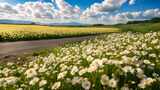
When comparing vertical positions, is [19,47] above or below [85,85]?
below

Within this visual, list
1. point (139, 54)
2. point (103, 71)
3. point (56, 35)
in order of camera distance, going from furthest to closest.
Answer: point (56, 35), point (139, 54), point (103, 71)

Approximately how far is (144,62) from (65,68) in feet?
6.00

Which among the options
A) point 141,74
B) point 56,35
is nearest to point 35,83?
point 141,74

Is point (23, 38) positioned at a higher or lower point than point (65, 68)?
lower

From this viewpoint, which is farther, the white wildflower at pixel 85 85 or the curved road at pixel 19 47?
the curved road at pixel 19 47

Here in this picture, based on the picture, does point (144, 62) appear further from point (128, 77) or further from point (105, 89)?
point (105, 89)

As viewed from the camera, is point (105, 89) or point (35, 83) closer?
point (105, 89)

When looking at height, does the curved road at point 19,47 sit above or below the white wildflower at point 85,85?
below

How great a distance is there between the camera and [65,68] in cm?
798

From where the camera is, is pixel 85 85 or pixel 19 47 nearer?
pixel 85 85

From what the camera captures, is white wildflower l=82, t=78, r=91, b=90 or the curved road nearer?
white wildflower l=82, t=78, r=91, b=90

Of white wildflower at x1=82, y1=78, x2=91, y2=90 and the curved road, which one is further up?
white wildflower at x1=82, y1=78, x2=91, y2=90

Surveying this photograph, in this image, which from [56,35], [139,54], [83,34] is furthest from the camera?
[83,34]

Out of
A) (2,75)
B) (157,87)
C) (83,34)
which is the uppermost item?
(157,87)
